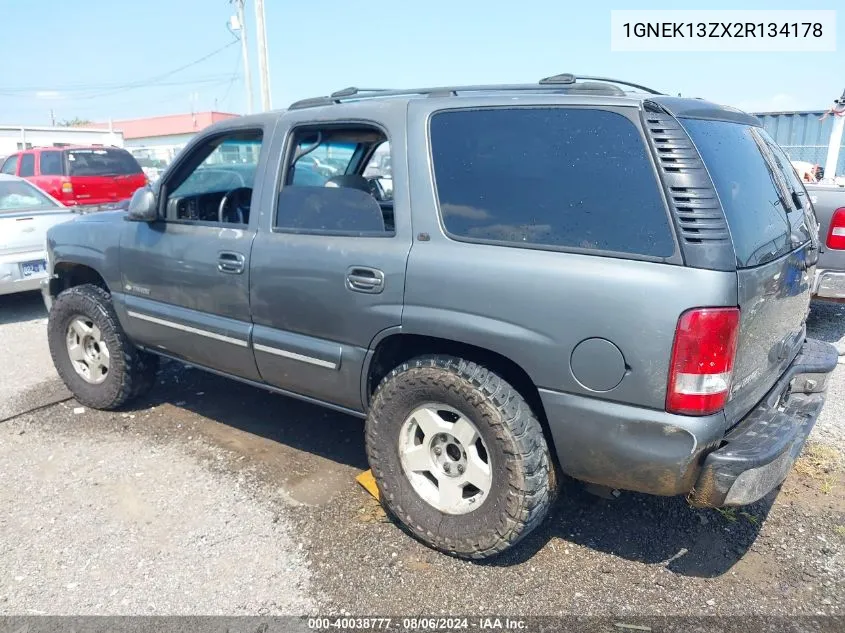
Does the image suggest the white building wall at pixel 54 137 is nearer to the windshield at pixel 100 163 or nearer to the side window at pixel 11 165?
the side window at pixel 11 165

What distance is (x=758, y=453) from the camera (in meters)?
2.39

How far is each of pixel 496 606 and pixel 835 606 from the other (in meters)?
1.31

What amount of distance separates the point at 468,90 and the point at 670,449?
1755 mm

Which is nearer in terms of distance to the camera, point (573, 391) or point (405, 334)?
point (573, 391)

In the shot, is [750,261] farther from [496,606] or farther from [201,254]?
[201,254]

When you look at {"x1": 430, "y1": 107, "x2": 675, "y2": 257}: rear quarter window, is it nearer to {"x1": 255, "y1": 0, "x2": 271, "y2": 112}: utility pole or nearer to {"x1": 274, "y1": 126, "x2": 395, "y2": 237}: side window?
{"x1": 274, "y1": 126, "x2": 395, "y2": 237}: side window

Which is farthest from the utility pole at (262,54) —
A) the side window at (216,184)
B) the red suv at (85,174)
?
the side window at (216,184)

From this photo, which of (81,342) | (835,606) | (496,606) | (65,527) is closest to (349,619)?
(496,606)

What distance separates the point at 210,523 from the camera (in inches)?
126

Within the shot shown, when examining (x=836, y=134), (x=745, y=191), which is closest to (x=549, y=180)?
(x=745, y=191)

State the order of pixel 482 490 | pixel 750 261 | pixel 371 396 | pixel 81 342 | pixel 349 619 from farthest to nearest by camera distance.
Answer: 1. pixel 81 342
2. pixel 371 396
3. pixel 482 490
4. pixel 349 619
5. pixel 750 261

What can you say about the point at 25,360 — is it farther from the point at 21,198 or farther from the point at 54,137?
the point at 54,137

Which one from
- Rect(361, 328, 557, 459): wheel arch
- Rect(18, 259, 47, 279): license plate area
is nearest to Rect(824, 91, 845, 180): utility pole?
Rect(361, 328, 557, 459): wheel arch

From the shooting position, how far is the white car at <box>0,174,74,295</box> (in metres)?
6.59
